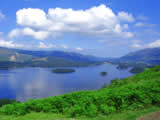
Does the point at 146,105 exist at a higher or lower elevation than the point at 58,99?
lower

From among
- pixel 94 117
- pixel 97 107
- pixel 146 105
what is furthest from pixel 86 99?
pixel 146 105

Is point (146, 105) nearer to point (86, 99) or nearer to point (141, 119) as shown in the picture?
point (141, 119)

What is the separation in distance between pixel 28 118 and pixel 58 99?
2.11m

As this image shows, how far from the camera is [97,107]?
8141mm

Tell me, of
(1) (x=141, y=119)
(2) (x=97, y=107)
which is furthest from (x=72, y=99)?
(1) (x=141, y=119)

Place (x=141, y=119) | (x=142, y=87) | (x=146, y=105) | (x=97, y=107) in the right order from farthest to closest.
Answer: (x=142, y=87) → (x=146, y=105) → (x=97, y=107) → (x=141, y=119)

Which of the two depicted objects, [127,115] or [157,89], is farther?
[157,89]

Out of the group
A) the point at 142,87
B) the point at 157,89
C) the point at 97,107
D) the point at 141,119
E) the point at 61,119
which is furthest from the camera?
the point at 142,87

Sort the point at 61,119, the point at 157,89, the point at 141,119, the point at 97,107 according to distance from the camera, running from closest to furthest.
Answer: the point at 141,119, the point at 61,119, the point at 97,107, the point at 157,89

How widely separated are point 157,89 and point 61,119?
21.6ft

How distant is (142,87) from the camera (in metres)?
10.1

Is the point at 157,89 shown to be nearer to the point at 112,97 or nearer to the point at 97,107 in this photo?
the point at 112,97

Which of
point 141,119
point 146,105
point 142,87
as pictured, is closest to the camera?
point 141,119

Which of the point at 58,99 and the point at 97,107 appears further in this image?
the point at 58,99
